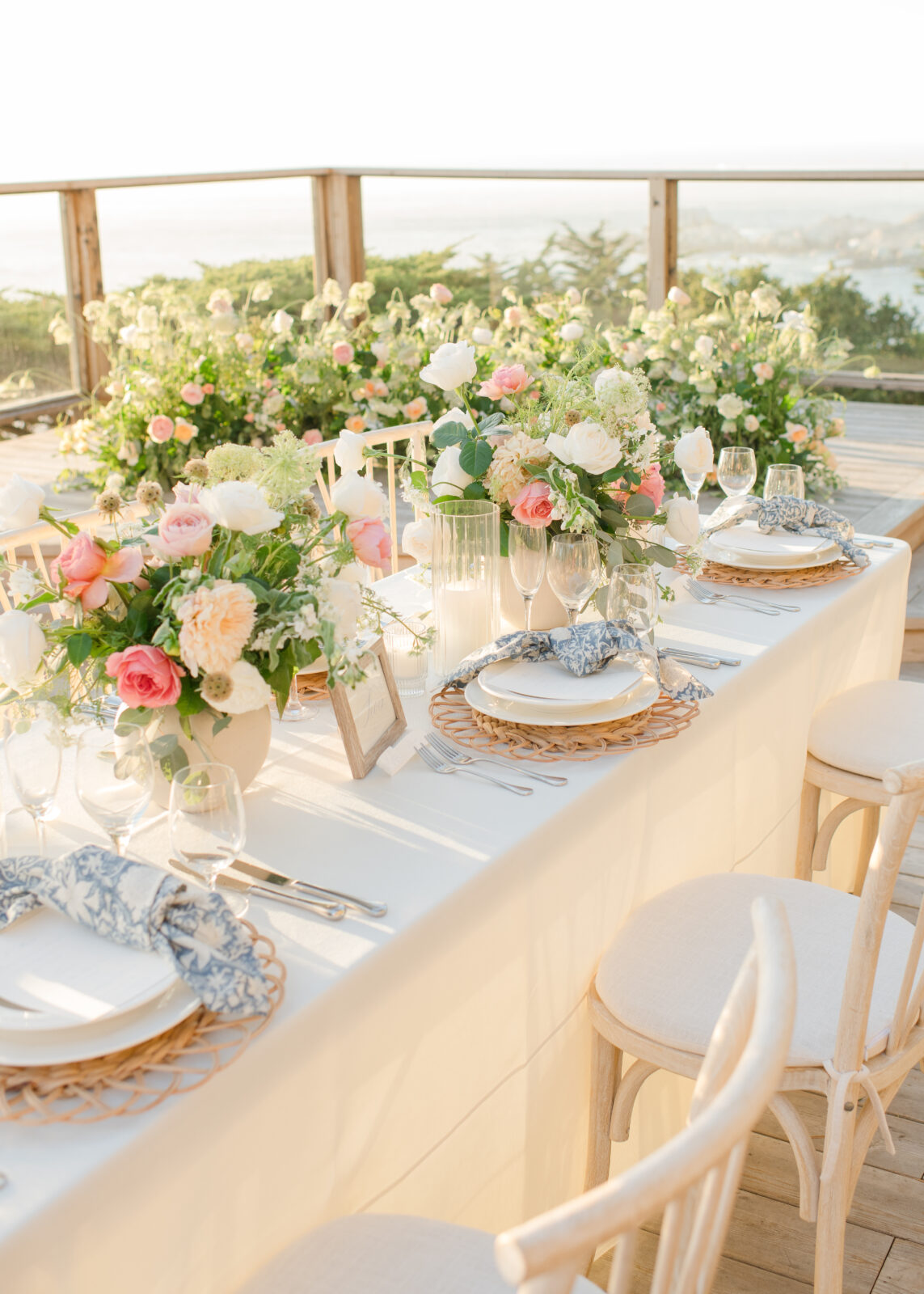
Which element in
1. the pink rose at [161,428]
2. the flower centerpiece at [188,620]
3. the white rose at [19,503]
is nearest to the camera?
the flower centerpiece at [188,620]

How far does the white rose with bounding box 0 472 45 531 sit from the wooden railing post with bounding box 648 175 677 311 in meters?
4.27

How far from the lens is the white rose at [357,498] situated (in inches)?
59.2

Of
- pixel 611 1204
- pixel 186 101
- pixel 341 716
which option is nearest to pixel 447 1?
pixel 186 101

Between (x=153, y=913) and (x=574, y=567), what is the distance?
0.93 meters

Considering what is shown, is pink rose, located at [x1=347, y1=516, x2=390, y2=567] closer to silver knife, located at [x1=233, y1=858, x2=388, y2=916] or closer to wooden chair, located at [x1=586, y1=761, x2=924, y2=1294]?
silver knife, located at [x1=233, y1=858, x2=388, y2=916]

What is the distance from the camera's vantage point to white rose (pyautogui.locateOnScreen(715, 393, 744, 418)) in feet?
14.8

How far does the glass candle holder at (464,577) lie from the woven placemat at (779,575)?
58 cm

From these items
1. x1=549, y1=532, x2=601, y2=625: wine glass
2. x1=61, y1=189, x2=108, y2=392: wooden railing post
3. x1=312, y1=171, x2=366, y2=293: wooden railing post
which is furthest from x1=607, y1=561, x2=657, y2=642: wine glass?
x1=312, y1=171, x2=366, y2=293: wooden railing post

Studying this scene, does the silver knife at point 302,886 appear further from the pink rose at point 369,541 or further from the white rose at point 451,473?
the white rose at point 451,473

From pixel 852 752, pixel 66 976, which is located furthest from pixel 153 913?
pixel 852 752

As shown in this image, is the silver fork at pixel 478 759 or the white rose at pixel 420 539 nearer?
the silver fork at pixel 478 759

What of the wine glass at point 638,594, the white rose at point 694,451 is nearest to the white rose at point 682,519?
the white rose at point 694,451

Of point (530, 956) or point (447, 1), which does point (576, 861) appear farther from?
point (447, 1)

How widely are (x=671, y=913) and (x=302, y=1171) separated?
0.72 m
